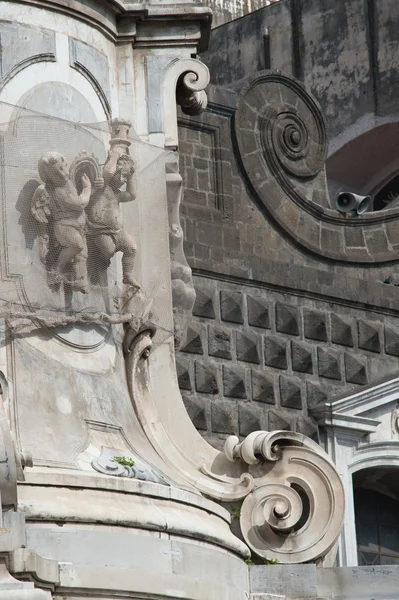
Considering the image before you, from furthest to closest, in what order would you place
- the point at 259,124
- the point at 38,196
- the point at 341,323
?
the point at 259,124, the point at 341,323, the point at 38,196

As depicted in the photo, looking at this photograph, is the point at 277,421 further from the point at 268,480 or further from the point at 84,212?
the point at 84,212

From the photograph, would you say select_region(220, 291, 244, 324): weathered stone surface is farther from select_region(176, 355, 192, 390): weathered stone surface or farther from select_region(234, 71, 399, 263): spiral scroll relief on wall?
select_region(234, 71, 399, 263): spiral scroll relief on wall

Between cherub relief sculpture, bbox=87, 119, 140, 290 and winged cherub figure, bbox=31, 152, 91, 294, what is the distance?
164mm

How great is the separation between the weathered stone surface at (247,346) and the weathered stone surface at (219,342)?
0.11m

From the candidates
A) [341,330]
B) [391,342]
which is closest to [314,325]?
[341,330]

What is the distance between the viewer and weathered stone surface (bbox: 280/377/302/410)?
19.4m

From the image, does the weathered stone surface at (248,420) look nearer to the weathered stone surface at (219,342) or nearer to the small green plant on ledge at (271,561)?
the weathered stone surface at (219,342)

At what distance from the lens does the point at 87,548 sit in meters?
13.5

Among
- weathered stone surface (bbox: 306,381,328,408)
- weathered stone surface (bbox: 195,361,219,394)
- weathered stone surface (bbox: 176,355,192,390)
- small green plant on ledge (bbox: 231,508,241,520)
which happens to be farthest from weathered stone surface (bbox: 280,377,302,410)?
small green plant on ledge (bbox: 231,508,241,520)

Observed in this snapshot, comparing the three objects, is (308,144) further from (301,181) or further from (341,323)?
(341,323)

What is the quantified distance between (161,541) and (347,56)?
1478 centimetres

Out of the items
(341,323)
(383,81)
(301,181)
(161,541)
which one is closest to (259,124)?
(301,181)

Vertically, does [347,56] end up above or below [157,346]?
above

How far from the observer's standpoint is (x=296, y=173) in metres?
21.7
